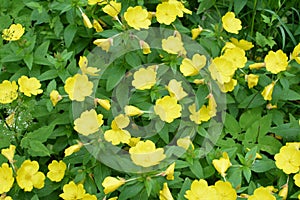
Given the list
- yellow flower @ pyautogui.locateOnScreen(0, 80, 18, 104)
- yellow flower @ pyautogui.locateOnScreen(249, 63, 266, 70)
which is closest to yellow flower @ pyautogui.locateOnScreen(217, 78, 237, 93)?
yellow flower @ pyautogui.locateOnScreen(249, 63, 266, 70)

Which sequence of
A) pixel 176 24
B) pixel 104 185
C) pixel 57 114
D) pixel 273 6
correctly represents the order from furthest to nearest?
pixel 273 6, pixel 176 24, pixel 57 114, pixel 104 185

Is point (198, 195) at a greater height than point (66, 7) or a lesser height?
lesser

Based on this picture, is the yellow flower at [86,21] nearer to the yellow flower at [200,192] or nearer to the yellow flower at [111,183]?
the yellow flower at [111,183]

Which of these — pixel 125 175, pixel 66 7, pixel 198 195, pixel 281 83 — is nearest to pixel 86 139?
pixel 125 175

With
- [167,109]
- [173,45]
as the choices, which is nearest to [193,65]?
[173,45]

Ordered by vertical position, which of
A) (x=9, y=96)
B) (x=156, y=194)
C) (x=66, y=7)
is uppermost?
(x=66, y=7)

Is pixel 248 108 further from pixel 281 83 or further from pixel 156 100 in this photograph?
pixel 156 100

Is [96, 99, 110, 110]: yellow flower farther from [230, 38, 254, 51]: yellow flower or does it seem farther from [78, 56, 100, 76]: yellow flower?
[230, 38, 254, 51]: yellow flower
